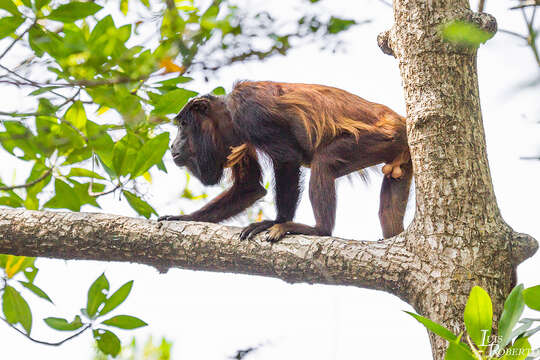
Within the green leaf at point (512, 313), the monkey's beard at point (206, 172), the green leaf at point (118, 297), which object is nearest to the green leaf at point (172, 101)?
the green leaf at point (118, 297)

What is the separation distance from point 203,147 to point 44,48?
2133 mm

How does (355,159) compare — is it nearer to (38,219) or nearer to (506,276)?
(506,276)

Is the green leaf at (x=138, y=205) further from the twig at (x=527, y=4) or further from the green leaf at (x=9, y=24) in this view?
the twig at (x=527, y=4)

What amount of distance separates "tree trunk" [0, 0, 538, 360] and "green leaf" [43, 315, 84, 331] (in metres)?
0.72

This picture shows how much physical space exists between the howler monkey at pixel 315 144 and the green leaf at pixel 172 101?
0.73m

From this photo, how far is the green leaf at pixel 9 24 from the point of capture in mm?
2860

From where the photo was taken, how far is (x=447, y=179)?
2891 millimetres

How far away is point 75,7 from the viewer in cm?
283

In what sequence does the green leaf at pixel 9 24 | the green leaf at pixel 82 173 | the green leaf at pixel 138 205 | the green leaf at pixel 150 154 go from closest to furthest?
the green leaf at pixel 9 24 < the green leaf at pixel 150 154 < the green leaf at pixel 138 205 < the green leaf at pixel 82 173

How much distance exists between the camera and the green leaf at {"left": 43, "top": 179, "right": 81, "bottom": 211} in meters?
3.83

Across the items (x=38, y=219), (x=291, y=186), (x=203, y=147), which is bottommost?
Result: (x=38, y=219)

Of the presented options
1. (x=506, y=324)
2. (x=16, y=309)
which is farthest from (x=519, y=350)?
(x=16, y=309)

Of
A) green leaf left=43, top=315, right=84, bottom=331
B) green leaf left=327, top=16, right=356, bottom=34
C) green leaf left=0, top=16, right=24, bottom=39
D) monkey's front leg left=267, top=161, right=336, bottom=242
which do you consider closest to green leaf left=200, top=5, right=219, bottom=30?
green leaf left=327, top=16, right=356, bottom=34

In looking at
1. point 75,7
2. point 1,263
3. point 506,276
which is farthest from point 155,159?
point 506,276
